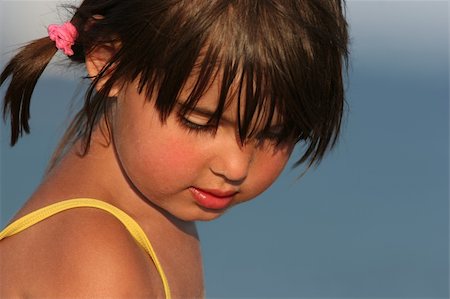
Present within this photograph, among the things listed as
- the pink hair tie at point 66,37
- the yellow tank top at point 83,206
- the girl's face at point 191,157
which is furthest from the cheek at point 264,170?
the pink hair tie at point 66,37

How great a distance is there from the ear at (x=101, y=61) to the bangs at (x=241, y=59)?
40mm

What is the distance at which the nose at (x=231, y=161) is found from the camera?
183cm

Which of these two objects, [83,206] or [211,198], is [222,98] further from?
[83,206]

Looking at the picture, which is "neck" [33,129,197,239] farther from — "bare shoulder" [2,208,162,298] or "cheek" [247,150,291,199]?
"cheek" [247,150,291,199]

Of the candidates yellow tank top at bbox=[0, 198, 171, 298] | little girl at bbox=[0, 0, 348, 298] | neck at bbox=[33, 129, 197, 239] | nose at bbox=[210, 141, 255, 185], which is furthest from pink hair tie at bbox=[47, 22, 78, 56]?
nose at bbox=[210, 141, 255, 185]

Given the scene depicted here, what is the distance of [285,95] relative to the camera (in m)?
1.84

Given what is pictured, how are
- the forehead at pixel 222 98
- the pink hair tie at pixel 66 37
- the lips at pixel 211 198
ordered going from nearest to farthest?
the forehead at pixel 222 98
the lips at pixel 211 198
the pink hair tie at pixel 66 37

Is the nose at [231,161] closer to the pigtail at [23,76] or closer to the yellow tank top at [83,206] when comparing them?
the yellow tank top at [83,206]

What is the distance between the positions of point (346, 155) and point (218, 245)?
1.09 meters

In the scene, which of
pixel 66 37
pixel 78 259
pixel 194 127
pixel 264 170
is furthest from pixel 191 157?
pixel 66 37

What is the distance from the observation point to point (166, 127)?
6.11 ft

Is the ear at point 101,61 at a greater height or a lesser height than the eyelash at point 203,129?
greater

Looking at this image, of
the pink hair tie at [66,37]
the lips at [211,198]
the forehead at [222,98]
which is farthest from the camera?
the pink hair tie at [66,37]

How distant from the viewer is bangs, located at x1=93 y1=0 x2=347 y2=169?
5.90 feet
